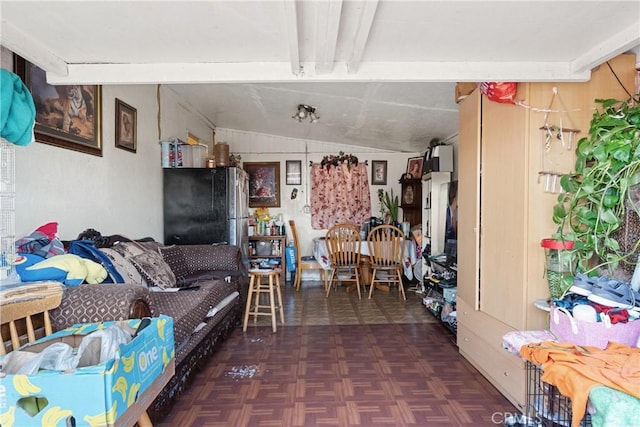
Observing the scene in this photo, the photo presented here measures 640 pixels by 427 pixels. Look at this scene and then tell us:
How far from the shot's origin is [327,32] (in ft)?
4.78

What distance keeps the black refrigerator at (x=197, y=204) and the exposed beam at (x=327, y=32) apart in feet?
8.08

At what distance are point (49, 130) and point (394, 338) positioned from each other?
9.65 ft

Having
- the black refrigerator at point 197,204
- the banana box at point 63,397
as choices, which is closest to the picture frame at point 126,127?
the black refrigerator at point 197,204

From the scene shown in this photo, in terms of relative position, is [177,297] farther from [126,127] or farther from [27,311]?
[126,127]

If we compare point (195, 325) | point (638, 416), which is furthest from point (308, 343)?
point (638, 416)

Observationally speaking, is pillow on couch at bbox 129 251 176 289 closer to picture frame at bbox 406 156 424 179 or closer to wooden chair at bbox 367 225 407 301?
wooden chair at bbox 367 225 407 301

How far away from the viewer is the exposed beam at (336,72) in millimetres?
1866

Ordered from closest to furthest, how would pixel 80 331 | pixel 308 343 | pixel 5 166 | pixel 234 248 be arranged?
pixel 80 331 < pixel 5 166 < pixel 308 343 < pixel 234 248

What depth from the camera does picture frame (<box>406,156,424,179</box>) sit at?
5579 millimetres

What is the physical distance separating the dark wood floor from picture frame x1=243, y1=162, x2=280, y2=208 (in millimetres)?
2898

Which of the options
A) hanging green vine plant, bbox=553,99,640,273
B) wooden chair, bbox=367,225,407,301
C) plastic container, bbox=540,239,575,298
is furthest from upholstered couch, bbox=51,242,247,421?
hanging green vine plant, bbox=553,99,640,273

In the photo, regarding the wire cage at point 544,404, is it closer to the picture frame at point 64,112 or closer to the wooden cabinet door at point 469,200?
the wooden cabinet door at point 469,200

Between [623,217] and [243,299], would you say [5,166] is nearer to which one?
[243,299]

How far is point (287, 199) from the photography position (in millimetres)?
6133
